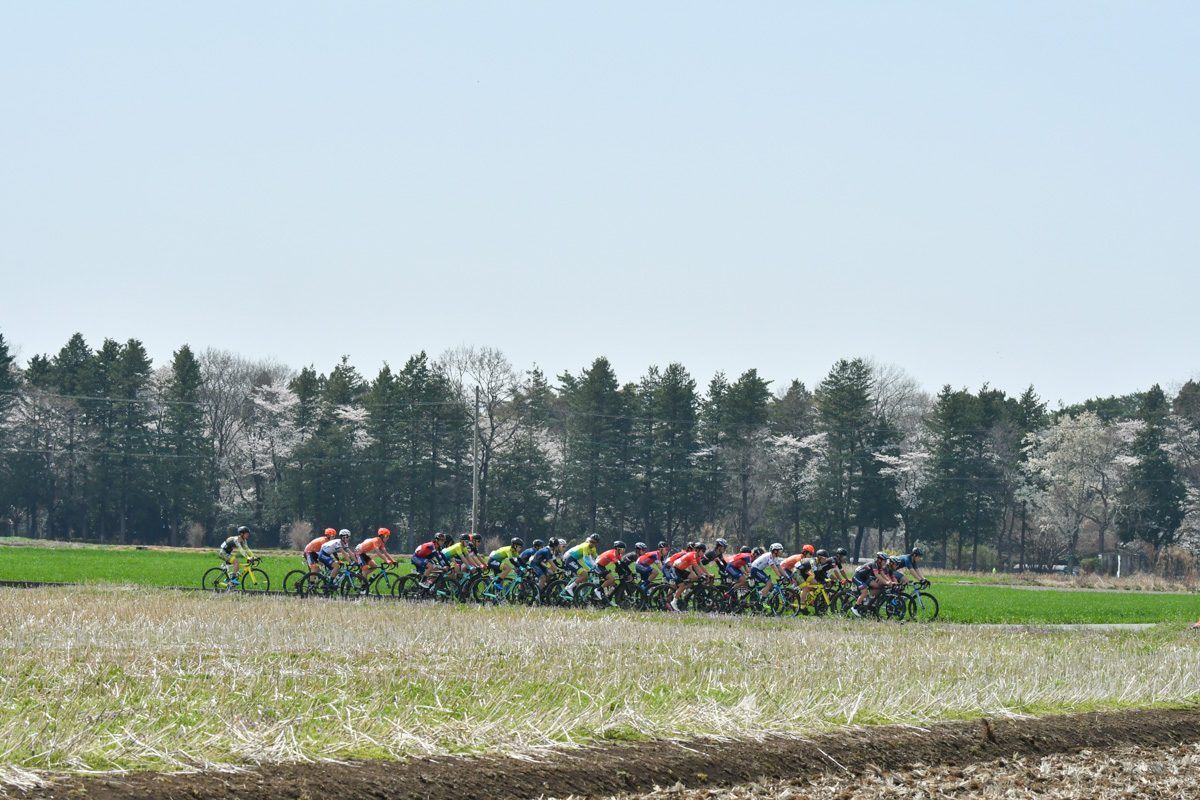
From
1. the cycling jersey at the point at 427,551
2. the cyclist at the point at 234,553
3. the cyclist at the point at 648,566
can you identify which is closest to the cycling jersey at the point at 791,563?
the cyclist at the point at 648,566

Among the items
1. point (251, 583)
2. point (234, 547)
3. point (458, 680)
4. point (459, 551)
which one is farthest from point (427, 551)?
point (458, 680)

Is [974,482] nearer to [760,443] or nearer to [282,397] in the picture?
[760,443]

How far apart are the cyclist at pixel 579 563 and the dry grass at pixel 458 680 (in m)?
5.48

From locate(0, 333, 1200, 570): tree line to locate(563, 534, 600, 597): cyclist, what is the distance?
52092 mm

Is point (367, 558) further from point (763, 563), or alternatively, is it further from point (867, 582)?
point (867, 582)

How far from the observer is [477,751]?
9070mm

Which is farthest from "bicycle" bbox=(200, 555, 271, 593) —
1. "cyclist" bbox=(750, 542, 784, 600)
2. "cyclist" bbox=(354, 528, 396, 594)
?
"cyclist" bbox=(750, 542, 784, 600)

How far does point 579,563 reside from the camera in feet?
94.3

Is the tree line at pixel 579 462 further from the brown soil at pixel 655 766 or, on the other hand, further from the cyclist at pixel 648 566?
the brown soil at pixel 655 766

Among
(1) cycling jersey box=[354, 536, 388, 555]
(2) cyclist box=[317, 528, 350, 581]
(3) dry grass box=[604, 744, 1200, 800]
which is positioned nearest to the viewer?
(3) dry grass box=[604, 744, 1200, 800]

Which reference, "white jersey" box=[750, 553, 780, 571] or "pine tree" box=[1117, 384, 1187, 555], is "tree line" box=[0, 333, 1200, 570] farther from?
"white jersey" box=[750, 553, 780, 571]

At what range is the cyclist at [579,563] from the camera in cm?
2848

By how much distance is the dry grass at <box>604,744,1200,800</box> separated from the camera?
8.97m

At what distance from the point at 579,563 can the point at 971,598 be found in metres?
18.5
